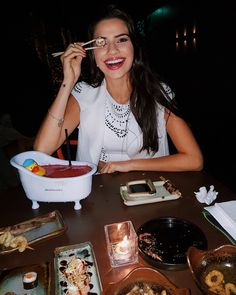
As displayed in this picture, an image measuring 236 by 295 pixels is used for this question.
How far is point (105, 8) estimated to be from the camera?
2.41m

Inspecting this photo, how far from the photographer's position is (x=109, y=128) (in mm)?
2551

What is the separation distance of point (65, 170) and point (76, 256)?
60 centimetres

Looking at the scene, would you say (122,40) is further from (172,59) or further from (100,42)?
(172,59)

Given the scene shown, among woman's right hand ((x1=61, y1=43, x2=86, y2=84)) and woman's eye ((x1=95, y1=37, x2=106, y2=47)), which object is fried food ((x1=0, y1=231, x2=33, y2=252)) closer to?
woman's right hand ((x1=61, y1=43, x2=86, y2=84))

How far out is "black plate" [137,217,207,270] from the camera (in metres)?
1.14

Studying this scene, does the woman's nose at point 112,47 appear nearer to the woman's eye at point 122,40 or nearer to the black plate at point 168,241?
the woman's eye at point 122,40

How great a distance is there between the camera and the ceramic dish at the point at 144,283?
94cm

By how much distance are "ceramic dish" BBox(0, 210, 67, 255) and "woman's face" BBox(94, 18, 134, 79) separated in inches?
55.7

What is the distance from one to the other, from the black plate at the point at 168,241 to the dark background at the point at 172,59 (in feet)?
6.27

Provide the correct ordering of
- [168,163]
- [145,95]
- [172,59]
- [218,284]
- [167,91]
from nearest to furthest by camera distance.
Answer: [218,284], [168,163], [145,95], [167,91], [172,59]

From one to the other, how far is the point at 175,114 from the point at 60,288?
1.80m

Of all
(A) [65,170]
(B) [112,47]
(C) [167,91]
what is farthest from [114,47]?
(A) [65,170]

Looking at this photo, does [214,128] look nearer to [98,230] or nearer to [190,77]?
[190,77]

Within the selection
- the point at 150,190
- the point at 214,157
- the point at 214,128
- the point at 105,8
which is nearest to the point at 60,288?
the point at 150,190
